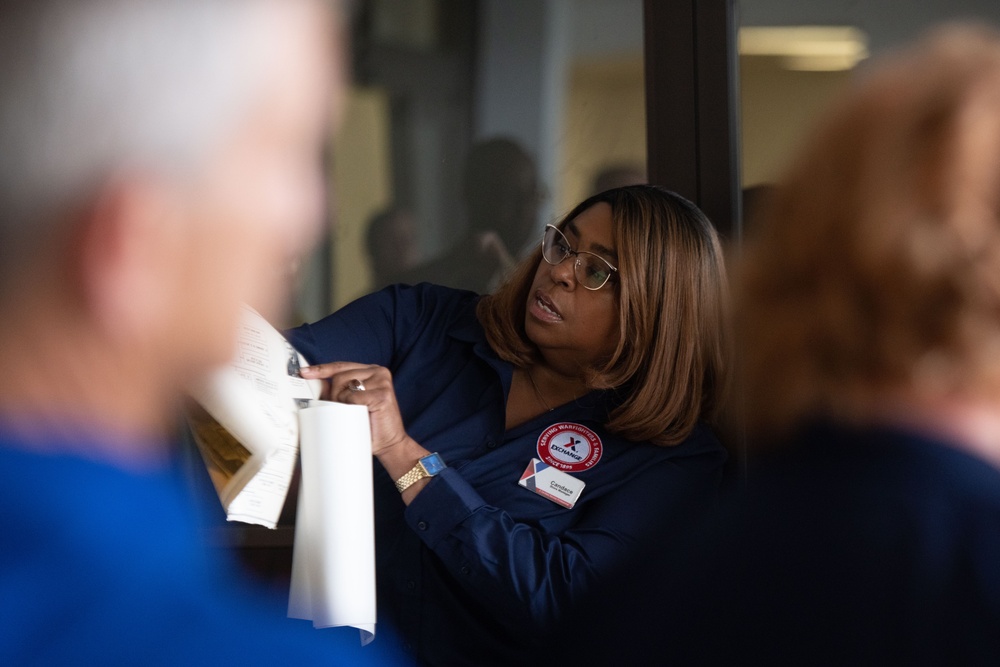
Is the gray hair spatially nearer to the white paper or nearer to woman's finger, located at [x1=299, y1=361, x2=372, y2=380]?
the white paper

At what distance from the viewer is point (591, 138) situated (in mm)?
3104

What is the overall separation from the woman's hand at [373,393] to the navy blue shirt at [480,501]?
0.46 feet

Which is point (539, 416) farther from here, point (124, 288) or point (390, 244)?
point (124, 288)

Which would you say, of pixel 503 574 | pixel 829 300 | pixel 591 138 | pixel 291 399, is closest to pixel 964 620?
pixel 829 300

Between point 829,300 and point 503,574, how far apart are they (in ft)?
4.16

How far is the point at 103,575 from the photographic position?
59 cm

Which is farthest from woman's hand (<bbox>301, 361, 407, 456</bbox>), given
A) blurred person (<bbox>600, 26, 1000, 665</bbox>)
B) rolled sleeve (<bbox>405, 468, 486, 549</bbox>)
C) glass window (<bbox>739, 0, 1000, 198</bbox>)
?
glass window (<bbox>739, 0, 1000, 198</bbox>)

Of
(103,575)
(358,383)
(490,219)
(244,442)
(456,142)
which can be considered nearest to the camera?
(103,575)

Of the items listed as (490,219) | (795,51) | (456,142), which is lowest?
(490,219)

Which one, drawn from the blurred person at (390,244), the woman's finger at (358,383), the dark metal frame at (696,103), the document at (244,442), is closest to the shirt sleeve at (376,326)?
the woman's finger at (358,383)

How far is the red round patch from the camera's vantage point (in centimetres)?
219

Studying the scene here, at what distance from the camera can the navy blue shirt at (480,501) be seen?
201 centimetres

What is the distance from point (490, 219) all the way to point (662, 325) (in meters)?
1.23

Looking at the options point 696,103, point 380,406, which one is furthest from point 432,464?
point 696,103
